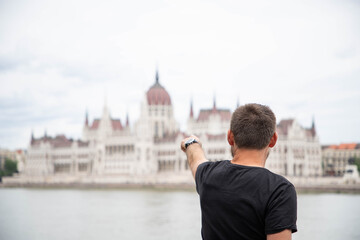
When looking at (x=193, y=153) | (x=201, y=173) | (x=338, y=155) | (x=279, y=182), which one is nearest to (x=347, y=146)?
(x=338, y=155)

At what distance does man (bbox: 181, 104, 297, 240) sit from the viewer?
1.98 metres

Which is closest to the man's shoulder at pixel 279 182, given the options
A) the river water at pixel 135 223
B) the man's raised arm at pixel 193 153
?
the man's raised arm at pixel 193 153

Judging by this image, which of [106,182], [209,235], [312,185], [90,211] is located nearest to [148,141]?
[106,182]

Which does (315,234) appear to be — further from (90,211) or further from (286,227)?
(286,227)

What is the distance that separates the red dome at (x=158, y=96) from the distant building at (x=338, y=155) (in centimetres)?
2230

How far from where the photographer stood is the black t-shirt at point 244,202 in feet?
6.48

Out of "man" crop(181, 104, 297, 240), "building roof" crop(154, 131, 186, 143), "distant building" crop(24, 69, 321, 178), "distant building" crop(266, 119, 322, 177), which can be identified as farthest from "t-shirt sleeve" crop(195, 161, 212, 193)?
"building roof" crop(154, 131, 186, 143)

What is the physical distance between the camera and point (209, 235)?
7.34 feet

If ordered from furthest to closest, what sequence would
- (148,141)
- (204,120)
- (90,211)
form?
(204,120) → (148,141) → (90,211)

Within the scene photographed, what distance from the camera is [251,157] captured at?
2.21 metres

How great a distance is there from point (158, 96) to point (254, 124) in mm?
73379

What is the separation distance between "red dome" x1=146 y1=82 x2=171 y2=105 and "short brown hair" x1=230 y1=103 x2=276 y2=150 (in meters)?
72.7

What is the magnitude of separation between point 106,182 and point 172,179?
28.9ft

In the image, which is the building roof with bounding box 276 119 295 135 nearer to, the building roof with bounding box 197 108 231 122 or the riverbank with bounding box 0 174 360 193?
the riverbank with bounding box 0 174 360 193
